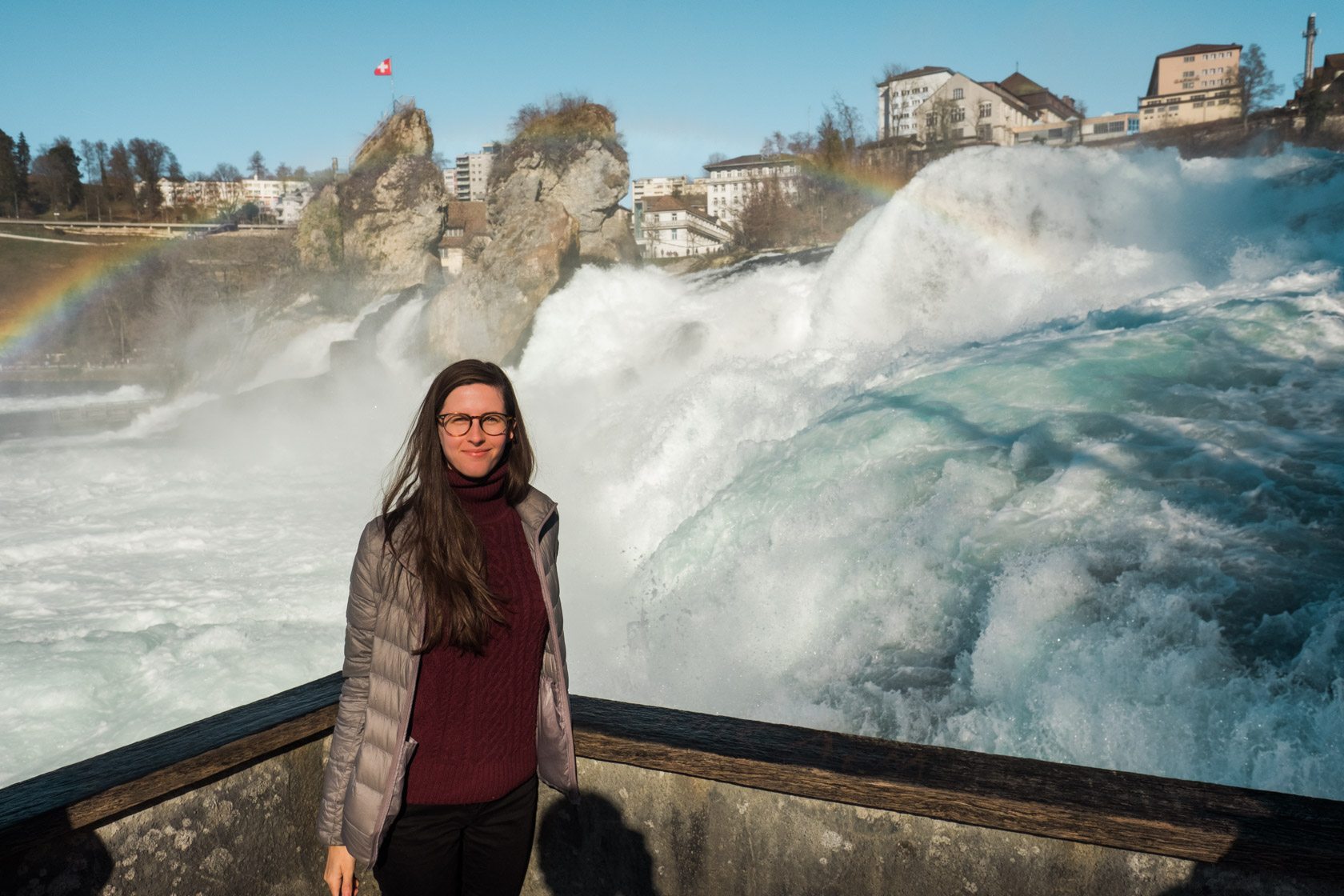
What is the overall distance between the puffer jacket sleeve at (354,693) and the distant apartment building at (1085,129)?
240ft

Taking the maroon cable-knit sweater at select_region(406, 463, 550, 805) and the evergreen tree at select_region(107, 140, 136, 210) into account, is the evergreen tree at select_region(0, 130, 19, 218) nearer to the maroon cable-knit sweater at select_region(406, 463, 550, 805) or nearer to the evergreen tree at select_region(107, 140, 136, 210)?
the evergreen tree at select_region(107, 140, 136, 210)

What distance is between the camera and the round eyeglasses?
213 centimetres

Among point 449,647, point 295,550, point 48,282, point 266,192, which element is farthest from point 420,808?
point 266,192

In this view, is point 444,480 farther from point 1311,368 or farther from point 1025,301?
point 1025,301

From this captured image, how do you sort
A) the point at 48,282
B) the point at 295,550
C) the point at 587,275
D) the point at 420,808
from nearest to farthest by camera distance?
1. the point at 420,808
2. the point at 295,550
3. the point at 587,275
4. the point at 48,282

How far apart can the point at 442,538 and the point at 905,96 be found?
303ft

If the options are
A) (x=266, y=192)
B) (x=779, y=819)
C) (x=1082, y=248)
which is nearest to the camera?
(x=779, y=819)

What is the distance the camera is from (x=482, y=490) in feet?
7.16

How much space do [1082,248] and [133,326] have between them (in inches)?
2581

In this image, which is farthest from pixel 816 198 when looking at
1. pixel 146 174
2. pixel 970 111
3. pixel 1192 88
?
pixel 146 174

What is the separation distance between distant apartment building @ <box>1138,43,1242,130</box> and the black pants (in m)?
65.3

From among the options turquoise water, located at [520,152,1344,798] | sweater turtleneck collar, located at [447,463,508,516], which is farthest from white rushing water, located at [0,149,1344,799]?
sweater turtleneck collar, located at [447,463,508,516]

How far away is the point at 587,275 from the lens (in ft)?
84.5

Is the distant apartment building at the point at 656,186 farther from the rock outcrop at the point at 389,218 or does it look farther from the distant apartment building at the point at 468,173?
the rock outcrop at the point at 389,218
